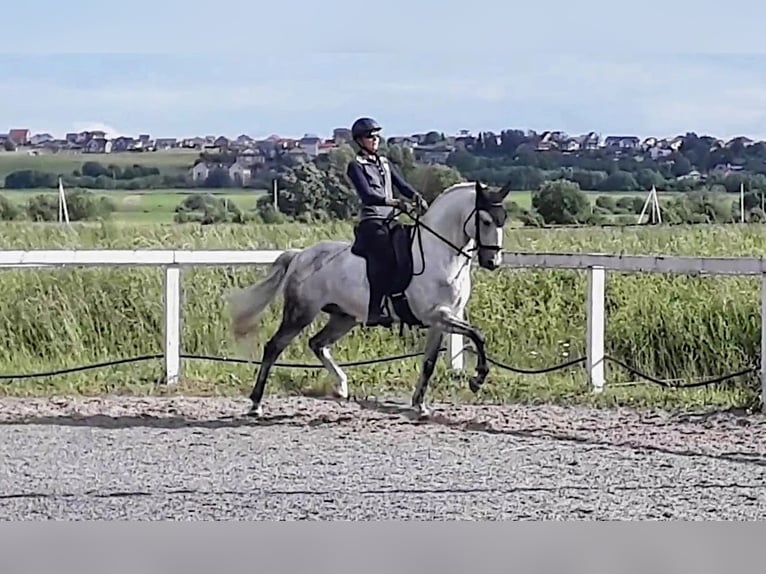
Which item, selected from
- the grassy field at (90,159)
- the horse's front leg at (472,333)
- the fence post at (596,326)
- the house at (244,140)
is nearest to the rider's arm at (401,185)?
the horse's front leg at (472,333)

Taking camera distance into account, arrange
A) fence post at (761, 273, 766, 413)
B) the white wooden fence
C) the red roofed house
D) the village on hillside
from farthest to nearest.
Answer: the white wooden fence < fence post at (761, 273, 766, 413) < the village on hillside < the red roofed house

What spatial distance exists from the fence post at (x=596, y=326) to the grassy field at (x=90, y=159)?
7.69ft

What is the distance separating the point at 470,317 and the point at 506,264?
1.14 feet

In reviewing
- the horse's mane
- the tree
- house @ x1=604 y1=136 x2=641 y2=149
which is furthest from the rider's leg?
house @ x1=604 y1=136 x2=641 y2=149

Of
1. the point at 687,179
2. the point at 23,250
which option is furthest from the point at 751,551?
the point at 23,250

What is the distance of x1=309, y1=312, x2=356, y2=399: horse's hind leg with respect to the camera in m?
7.40

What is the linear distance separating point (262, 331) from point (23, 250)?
1.22 metres

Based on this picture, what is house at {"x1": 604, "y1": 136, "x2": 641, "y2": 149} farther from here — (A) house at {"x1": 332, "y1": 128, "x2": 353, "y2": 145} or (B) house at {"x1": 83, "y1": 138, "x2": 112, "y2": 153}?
(B) house at {"x1": 83, "y1": 138, "x2": 112, "y2": 153}

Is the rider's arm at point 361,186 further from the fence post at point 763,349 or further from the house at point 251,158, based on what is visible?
the fence post at point 763,349

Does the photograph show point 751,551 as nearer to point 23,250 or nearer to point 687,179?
point 687,179

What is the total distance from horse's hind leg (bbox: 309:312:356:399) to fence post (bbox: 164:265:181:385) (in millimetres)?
831

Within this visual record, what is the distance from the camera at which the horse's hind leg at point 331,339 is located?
24.3ft

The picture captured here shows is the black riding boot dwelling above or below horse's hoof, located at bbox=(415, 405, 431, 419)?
above

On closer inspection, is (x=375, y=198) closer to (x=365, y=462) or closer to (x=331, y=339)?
(x=331, y=339)
